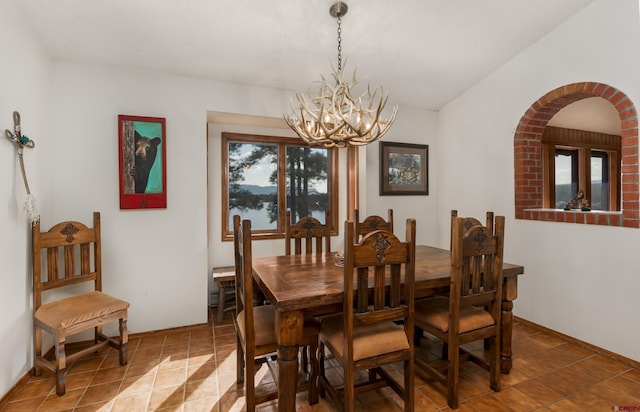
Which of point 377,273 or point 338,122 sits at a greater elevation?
point 338,122

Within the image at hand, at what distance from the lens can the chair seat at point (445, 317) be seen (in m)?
1.93

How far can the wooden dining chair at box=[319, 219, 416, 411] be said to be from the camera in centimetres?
155

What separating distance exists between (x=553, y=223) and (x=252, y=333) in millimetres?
2867

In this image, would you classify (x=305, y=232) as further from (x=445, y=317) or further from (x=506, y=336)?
(x=506, y=336)

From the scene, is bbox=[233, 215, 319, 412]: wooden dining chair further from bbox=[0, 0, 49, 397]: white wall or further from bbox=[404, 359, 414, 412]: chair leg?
bbox=[0, 0, 49, 397]: white wall

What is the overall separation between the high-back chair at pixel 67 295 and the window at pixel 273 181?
4.46 ft

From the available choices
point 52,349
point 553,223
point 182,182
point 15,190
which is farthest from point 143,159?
point 553,223

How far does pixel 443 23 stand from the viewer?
2.59 metres

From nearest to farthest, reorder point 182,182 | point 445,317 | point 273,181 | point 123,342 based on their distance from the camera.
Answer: point 445,317, point 123,342, point 182,182, point 273,181

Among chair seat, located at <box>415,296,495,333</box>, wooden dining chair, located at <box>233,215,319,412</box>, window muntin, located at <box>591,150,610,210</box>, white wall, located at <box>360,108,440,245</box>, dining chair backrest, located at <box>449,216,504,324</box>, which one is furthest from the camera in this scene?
window muntin, located at <box>591,150,610,210</box>

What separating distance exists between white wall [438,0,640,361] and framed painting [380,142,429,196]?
0.44 meters

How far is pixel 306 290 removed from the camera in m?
1.69

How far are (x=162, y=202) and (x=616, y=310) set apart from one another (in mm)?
3927

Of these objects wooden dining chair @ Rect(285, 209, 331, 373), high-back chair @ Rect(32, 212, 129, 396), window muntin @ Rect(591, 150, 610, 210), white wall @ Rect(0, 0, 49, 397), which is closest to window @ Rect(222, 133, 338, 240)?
wooden dining chair @ Rect(285, 209, 331, 373)
